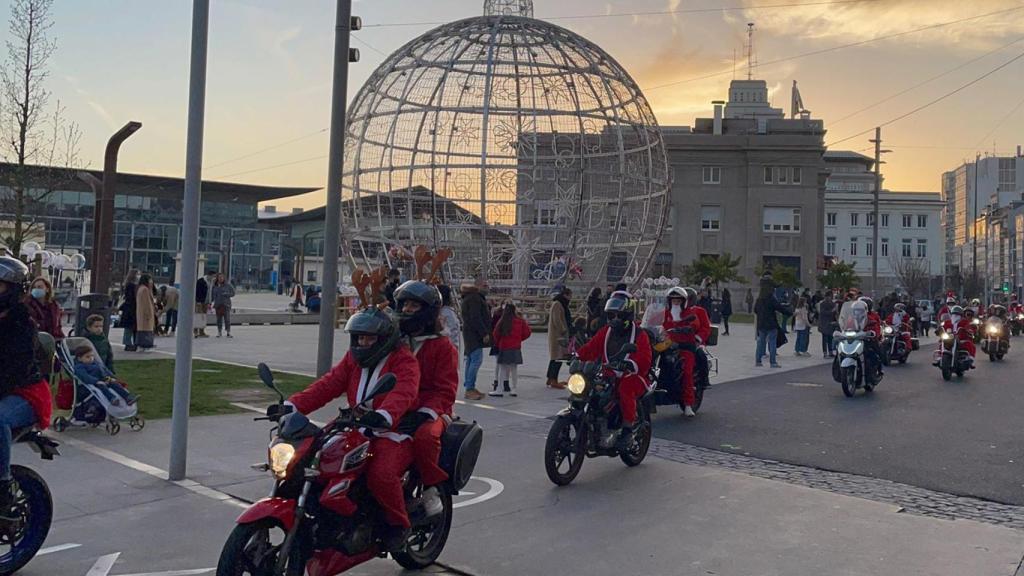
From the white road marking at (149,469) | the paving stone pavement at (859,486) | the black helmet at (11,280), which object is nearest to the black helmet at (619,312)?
the paving stone pavement at (859,486)

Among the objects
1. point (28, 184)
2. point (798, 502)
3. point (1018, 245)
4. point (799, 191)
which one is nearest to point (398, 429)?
point (798, 502)

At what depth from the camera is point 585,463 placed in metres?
8.65

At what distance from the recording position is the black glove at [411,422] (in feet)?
17.3

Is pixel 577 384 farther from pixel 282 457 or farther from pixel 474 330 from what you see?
pixel 474 330

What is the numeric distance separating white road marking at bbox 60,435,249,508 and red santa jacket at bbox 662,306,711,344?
6.59 meters

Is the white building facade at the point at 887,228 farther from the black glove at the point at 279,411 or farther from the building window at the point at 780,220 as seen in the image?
the black glove at the point at 279,411

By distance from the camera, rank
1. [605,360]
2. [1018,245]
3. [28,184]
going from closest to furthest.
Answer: [605,360] → [28,184] → [1018,245]

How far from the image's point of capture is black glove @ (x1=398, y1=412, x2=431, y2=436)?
5.27m

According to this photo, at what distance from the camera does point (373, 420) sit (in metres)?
4.70

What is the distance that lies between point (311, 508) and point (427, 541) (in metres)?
1.24

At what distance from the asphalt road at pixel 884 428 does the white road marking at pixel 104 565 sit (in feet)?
20.4

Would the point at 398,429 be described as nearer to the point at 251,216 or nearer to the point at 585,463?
the point at 585,463

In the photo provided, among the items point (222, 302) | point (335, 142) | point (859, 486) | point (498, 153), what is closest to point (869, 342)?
point (859, 486)

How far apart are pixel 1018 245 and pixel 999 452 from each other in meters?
102
